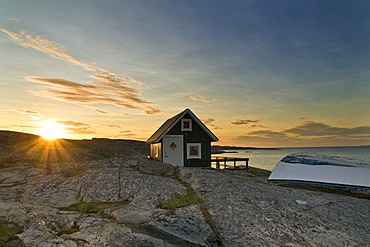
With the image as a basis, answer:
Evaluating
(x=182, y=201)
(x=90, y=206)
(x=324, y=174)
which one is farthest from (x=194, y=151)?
(x=90, y=206)

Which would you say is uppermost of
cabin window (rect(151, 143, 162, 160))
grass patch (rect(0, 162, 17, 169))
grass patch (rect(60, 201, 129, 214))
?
cabin window (rect(151, 143, 162, 160))

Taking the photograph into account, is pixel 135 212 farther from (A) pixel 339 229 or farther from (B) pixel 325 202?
(B) pixel 325 202

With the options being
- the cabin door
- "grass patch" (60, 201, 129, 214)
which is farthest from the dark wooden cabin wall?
"grass patch" (60, 201, 129, 214)

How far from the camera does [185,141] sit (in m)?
26.0

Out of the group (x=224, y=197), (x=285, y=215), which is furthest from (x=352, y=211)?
(x=224, y=197)

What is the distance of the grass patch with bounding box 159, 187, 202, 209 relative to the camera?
293 inches

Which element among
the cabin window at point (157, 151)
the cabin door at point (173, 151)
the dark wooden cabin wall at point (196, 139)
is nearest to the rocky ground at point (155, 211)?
the cabin door at point (173, 151)

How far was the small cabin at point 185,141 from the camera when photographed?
83.3ft

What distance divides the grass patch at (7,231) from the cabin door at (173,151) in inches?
776

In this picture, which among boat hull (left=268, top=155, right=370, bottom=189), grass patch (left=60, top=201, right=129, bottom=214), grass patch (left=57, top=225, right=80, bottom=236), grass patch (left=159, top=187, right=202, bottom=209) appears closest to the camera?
grass patch (left=57, top=225, right=80, bottom=236)

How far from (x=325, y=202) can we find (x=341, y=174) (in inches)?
319

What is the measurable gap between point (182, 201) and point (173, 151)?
1775cm

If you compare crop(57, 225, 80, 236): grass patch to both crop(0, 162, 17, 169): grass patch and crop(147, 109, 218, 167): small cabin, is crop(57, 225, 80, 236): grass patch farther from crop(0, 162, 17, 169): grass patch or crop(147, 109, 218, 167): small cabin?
crop(147, 109, 218, 167): small cabin

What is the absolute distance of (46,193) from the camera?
26.0ft
